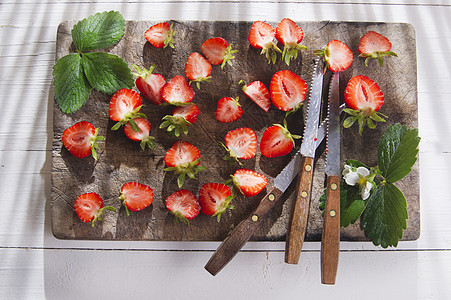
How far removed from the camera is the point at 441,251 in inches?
43.7

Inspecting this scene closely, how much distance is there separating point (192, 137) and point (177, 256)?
320mm

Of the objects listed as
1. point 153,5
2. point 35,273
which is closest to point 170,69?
point 153,5

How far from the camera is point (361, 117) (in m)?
1.00

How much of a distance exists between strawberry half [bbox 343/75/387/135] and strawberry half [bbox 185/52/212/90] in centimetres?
35

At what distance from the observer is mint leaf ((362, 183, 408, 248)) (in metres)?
0.98

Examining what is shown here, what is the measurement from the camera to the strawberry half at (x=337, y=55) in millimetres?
1011

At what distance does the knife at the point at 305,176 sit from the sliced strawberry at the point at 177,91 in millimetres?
292

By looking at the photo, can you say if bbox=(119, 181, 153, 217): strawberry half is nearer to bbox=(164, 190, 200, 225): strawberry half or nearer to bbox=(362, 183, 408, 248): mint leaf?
bbox=(164, 190, 200, 225): strawberry half

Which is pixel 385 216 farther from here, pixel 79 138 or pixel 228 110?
pixel 79 138

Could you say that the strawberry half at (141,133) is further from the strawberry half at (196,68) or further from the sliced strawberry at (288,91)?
the sliced strawberry at (288,91)

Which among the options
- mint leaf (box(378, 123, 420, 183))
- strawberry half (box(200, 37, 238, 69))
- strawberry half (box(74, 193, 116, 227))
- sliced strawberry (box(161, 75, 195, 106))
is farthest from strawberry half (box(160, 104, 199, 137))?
mint leaf (box(378, 123, 420, 183))

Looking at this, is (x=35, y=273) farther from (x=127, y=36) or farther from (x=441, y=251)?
(x=441, y=251)

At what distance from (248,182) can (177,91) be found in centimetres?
28

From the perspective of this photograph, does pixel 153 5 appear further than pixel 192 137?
Yes
